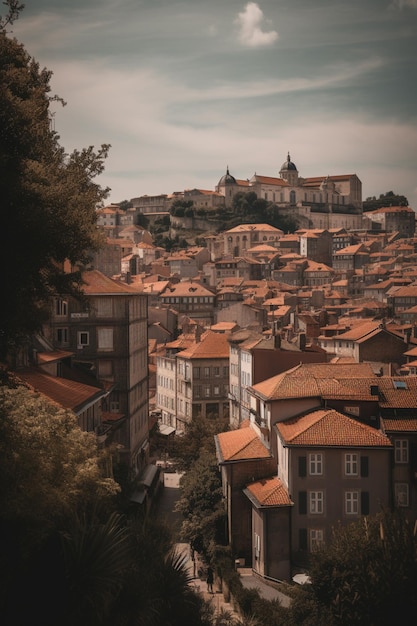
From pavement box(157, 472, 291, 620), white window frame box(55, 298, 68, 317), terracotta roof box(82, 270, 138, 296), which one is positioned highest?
terracotta roof box(82, 270, 138, 296)

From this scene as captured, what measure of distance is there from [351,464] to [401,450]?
1977 mm

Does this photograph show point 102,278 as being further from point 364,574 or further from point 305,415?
point 364,574

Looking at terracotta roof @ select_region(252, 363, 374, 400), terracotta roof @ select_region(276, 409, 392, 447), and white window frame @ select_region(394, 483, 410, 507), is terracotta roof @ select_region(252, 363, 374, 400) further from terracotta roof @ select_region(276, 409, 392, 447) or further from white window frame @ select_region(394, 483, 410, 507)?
white window frame @ select_region(394, 483, 410, 507)

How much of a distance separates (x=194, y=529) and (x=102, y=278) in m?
11.8

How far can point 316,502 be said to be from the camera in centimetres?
2839

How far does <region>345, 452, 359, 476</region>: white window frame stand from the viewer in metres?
28.4

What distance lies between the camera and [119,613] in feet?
45.2

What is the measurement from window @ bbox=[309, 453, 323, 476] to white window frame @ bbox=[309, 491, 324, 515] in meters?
0.68

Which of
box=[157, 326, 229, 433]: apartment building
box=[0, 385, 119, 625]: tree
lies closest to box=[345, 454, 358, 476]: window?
box=[0, 385, 119, 625]: tree

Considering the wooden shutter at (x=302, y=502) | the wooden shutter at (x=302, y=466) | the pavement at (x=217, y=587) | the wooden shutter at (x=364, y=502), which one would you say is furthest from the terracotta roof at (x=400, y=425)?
the pavement at (x=217, y=587)

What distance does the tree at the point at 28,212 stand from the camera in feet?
45.9

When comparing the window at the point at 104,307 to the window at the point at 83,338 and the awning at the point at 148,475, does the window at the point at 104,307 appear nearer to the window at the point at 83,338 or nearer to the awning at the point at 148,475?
the window at the point at 83,338

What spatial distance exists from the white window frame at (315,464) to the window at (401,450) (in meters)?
2.74

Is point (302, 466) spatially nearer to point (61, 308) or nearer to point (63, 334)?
point (63, 334)
